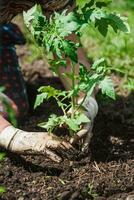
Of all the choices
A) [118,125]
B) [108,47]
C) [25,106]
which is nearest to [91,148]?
[118,125]

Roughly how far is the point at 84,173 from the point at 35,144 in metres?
0.25

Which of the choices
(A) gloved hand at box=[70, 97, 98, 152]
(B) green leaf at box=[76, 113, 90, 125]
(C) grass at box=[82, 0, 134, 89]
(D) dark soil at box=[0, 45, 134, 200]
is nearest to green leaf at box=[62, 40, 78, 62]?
(B) green leaf at box=[76, 113, 90, 125]

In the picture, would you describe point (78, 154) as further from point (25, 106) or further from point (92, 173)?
point (25, 106)

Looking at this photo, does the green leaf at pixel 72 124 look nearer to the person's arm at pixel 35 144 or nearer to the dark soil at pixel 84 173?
Result: the person's arm at pixel 35 144

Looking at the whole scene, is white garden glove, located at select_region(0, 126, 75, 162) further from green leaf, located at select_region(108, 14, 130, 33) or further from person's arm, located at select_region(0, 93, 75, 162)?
green leaf, located at select_region(108, 14, 130, 33)

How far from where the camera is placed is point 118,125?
10.1 ft

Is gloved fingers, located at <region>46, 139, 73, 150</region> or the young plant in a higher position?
the young plant

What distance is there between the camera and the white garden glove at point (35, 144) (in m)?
2.51

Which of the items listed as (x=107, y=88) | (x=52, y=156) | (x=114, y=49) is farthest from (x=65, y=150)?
(x=114, y=49)

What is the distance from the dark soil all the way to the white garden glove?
81 millimetres

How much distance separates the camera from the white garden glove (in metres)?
2.51

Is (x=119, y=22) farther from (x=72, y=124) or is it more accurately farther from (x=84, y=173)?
(x=84, y=173)

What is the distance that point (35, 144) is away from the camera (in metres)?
2.53

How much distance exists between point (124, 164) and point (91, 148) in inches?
8.4
